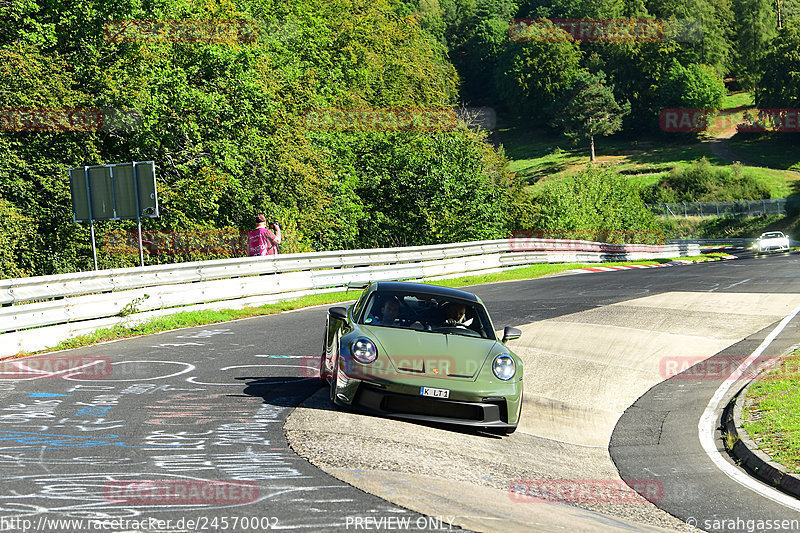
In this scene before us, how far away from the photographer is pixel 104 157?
28.2 meters

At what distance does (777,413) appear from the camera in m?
9.46

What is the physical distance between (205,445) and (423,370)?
225 cm

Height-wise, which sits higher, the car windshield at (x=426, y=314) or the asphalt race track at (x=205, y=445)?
the car windshield at (x=426, y=314)

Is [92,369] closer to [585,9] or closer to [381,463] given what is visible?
[381,463]

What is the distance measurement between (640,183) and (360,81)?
6480cm

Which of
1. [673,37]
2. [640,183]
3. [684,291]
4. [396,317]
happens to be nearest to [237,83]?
[684,291]
